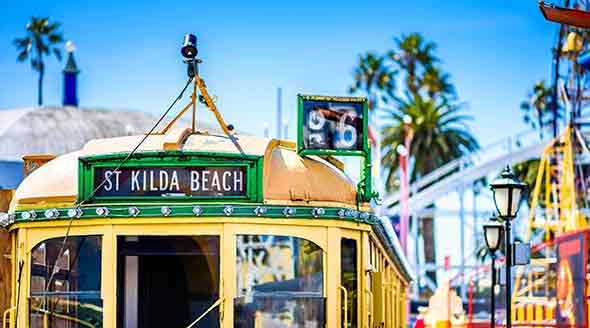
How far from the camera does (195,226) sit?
28.4 ft

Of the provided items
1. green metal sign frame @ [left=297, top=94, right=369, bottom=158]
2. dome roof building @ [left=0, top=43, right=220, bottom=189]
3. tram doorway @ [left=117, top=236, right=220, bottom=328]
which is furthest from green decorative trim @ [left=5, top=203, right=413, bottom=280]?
dome roof building @ [left=0, top=43, right=220, bottom=189]

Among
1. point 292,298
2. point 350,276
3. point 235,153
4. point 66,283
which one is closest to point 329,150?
point 235,153

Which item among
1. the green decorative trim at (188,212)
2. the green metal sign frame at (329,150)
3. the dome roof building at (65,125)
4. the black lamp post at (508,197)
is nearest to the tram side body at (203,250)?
the green decorative trim at (188,212)

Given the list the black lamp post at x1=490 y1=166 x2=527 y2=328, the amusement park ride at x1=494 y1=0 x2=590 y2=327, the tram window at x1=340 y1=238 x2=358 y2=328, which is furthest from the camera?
the amusement park ride at x1=494 y1=0 x2=590 y2=327

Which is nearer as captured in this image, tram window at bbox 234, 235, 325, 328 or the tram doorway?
tram window at bbox 234, 235, 325, 328

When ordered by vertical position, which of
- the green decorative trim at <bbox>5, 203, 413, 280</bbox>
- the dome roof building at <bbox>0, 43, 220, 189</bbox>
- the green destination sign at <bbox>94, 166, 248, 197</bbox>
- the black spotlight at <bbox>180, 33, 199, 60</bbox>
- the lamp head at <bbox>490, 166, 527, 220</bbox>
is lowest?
the green decorative trim at <bbox>5, 203, 413, 280</bbox>

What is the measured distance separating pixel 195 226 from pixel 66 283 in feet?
3.49

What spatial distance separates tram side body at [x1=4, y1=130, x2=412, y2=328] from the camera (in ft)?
28.3

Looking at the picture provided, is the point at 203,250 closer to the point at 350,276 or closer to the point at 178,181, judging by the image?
the point at 178,181

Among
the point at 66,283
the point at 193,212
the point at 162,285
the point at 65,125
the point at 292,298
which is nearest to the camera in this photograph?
the point at 193,212

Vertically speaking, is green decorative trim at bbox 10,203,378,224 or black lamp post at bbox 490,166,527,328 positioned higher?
black lamp post at bbox 490,166,527,328

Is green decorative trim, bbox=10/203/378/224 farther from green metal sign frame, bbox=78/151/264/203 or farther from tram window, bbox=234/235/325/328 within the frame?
tram window, bbox=234/235/325/328

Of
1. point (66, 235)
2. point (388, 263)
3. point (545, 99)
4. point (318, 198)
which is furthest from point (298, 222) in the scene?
point (545, 99)

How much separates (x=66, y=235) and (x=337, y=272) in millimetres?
1969
